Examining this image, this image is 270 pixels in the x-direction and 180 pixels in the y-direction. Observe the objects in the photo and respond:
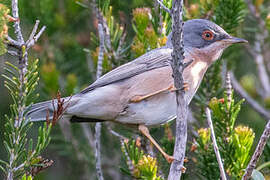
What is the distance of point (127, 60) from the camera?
4.79 metres

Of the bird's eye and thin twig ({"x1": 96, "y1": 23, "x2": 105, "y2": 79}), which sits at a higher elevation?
the bird's eye

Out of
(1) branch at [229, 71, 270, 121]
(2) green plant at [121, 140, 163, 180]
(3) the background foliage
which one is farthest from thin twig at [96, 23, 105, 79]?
(1) branch at [229, 71, 270, 121]

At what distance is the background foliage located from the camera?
3.63 meters

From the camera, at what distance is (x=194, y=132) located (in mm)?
4535

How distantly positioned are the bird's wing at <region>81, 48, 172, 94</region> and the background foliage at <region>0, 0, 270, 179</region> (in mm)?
117

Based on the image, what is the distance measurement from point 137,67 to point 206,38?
831mm

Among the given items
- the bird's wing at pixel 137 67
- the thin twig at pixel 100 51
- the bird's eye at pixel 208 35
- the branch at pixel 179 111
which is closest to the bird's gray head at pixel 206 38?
the bird's eye at pixel 208 35

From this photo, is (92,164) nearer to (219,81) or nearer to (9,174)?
(219,81)

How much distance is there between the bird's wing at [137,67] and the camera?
4286 millimetres

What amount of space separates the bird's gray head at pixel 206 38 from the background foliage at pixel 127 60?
0.21 meters

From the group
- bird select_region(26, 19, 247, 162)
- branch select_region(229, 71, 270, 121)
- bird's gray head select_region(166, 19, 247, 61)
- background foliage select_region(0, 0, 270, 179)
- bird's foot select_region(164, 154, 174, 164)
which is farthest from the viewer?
branch select_region(229, 71, 270, 121)

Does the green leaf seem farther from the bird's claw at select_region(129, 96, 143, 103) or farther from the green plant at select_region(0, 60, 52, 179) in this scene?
the bird's claw at select_region(129, 96, 143, 103)

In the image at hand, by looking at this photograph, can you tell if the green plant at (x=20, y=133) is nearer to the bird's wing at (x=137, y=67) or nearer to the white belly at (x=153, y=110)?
the bird's wing at (x=137, y=67)

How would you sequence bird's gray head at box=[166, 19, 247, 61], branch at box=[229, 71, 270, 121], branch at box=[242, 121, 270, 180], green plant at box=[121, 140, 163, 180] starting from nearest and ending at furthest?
branch at box=[242, 121, 270, 180] → green plant at box=[121, 140, 163, 180] → bird's gray head at box=[166, 19, 247, 61] → branch at box=[229, 71, 270, 121]
